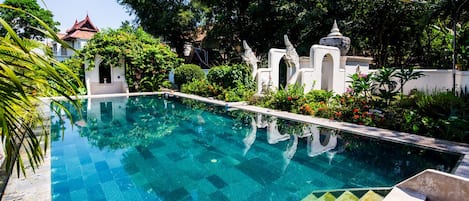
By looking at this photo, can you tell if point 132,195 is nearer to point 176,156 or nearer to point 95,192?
point 95,192

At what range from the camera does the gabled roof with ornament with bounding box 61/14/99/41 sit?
28.3 m

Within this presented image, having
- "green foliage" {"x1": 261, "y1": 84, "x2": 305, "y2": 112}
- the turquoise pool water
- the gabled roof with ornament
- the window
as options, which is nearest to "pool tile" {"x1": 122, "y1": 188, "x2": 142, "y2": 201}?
the turquoise pool water

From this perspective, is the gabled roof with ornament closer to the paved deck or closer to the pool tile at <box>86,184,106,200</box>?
the paved deck

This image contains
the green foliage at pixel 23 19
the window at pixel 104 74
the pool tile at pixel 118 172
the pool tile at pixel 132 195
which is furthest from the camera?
the green foliage at pixel 23 19

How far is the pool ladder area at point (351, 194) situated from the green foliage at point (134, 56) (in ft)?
56.8

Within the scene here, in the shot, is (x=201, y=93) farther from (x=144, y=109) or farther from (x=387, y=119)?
(x=387, y=119)

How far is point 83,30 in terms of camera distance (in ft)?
97.9

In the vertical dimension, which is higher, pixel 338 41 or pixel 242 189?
pixel 338 41

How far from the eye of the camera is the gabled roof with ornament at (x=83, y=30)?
2834 cm

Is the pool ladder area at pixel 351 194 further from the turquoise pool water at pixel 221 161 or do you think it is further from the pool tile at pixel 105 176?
the pool tile at pixel 105 176

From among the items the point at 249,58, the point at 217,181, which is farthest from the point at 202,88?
the point at 217,181

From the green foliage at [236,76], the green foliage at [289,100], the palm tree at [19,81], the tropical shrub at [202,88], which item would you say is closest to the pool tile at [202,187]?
the palm tree at [19,81]

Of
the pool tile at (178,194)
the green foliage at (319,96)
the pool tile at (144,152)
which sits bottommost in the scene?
the pool tile at (178,194)

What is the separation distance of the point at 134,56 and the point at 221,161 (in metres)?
15.6
